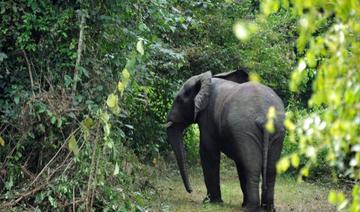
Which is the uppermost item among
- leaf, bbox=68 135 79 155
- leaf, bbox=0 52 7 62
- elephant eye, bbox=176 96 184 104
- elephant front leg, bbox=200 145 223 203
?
leaf, bbox=0 52 7 62

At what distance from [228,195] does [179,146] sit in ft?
5.11

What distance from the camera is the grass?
37.0 feet

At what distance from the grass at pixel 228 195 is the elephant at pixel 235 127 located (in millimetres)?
419

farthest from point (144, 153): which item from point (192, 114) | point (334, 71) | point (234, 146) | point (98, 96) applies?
point (334, 71)

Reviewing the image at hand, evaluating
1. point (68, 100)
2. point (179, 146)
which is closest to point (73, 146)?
point (68, 100)

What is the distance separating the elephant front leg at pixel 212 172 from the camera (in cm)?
1181

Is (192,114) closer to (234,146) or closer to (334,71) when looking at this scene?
(234,146)

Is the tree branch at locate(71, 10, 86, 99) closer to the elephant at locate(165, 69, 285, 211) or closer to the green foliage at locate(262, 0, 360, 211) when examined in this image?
the elephant at locate(165, 69, 285, 211)

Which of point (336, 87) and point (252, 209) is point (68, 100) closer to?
point (252, 209)

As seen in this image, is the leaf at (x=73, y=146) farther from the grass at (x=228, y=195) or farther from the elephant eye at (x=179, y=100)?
the elephant eye at (x=179, y=100)

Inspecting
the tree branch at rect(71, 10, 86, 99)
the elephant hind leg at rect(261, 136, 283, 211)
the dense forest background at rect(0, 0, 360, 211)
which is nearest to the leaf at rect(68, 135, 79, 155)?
the dense forest background at rect(0, 0, 360, 211)

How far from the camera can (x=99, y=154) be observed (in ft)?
25.5

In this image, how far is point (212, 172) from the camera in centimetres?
1189

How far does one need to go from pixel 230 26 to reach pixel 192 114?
424cm
